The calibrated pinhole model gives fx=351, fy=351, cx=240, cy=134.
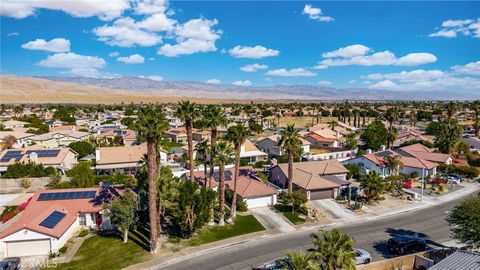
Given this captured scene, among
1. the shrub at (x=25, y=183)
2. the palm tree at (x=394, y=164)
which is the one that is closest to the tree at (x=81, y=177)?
the shrub at (x=25, y=183)

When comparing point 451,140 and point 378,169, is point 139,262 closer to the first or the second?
point 378,169

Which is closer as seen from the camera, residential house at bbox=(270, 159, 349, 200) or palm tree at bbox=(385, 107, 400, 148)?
residential house at bbox=(270, 159, 349, 200)

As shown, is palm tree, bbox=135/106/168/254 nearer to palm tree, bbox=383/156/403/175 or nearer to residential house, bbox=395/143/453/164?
palm tree, bbox=383/156/403/175

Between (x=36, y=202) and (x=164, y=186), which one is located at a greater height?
(x=164, y=186)

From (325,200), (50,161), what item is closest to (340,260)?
(325,200)

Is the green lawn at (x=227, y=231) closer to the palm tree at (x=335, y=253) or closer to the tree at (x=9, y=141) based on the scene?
the palm tree at (x=335, y=253)

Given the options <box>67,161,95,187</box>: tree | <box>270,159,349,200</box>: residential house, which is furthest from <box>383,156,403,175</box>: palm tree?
<box>67,161,95,187</box>: tree
